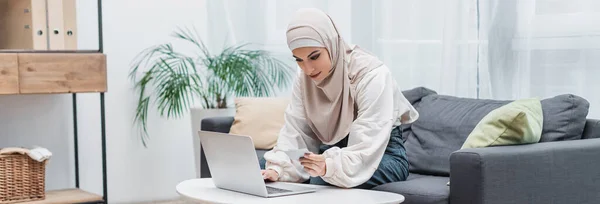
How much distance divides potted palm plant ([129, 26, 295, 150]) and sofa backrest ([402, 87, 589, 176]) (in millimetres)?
1357

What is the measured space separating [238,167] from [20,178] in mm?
1879

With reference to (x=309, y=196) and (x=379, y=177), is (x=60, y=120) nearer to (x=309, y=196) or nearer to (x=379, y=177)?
(x=379, y=177)

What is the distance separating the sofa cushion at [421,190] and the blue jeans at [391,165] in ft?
0.09

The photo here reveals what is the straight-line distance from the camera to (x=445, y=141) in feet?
10.7

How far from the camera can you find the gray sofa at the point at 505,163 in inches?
101

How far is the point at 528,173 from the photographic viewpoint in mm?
2666

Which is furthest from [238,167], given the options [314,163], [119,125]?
[119,125]

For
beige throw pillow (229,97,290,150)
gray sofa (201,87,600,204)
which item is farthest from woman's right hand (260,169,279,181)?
beige throw pillow (229,97,290,150)

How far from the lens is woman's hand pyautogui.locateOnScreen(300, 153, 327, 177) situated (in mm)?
2494

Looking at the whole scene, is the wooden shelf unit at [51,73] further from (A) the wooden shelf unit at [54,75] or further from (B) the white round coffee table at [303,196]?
(B) the white round coffee table at [303,196]

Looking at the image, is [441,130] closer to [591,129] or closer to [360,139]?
[591,129]

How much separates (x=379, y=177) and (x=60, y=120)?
2.27 metres

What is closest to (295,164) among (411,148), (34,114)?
(411,148)

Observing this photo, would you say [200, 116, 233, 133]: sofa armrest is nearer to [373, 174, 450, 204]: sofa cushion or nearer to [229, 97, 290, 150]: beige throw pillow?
[229, 97, 290, 150]: beige throw pillow
